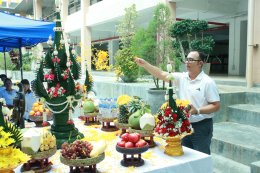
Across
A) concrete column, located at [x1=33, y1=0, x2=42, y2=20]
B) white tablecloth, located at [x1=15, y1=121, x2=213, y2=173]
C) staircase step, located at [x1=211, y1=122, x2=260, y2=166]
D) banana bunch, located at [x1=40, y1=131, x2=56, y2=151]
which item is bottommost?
staircase step, located at [x1=211, y1=122, x2=260, y2=166]

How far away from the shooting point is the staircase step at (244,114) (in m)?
4.17

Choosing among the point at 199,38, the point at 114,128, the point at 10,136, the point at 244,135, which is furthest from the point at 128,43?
the point at 10,136

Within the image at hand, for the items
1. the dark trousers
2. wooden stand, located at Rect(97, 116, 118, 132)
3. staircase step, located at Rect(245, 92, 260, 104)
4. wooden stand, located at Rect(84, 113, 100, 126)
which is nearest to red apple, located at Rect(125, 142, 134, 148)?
wooden stand, located at Rect(97, 116, 118, 132)

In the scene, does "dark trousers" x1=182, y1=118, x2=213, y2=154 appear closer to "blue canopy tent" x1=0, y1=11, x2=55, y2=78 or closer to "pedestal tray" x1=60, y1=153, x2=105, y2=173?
"pedestal tray" x1=60, y1=153, x2=105, y2=173

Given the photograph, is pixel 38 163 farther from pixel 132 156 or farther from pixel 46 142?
pixel 132 156

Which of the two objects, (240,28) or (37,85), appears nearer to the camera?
(37,85)

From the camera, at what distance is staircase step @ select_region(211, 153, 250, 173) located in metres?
3.20

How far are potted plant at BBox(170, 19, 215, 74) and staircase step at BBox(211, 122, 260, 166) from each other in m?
2.65

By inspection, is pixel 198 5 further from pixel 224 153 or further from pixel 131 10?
pixel 224 153

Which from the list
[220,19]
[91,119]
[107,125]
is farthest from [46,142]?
[220,19]

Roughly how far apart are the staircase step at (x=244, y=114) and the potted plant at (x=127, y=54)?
13.1ft

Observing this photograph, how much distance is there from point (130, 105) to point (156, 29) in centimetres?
369

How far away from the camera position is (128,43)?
8648 millimetres

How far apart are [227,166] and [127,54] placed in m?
5.42
